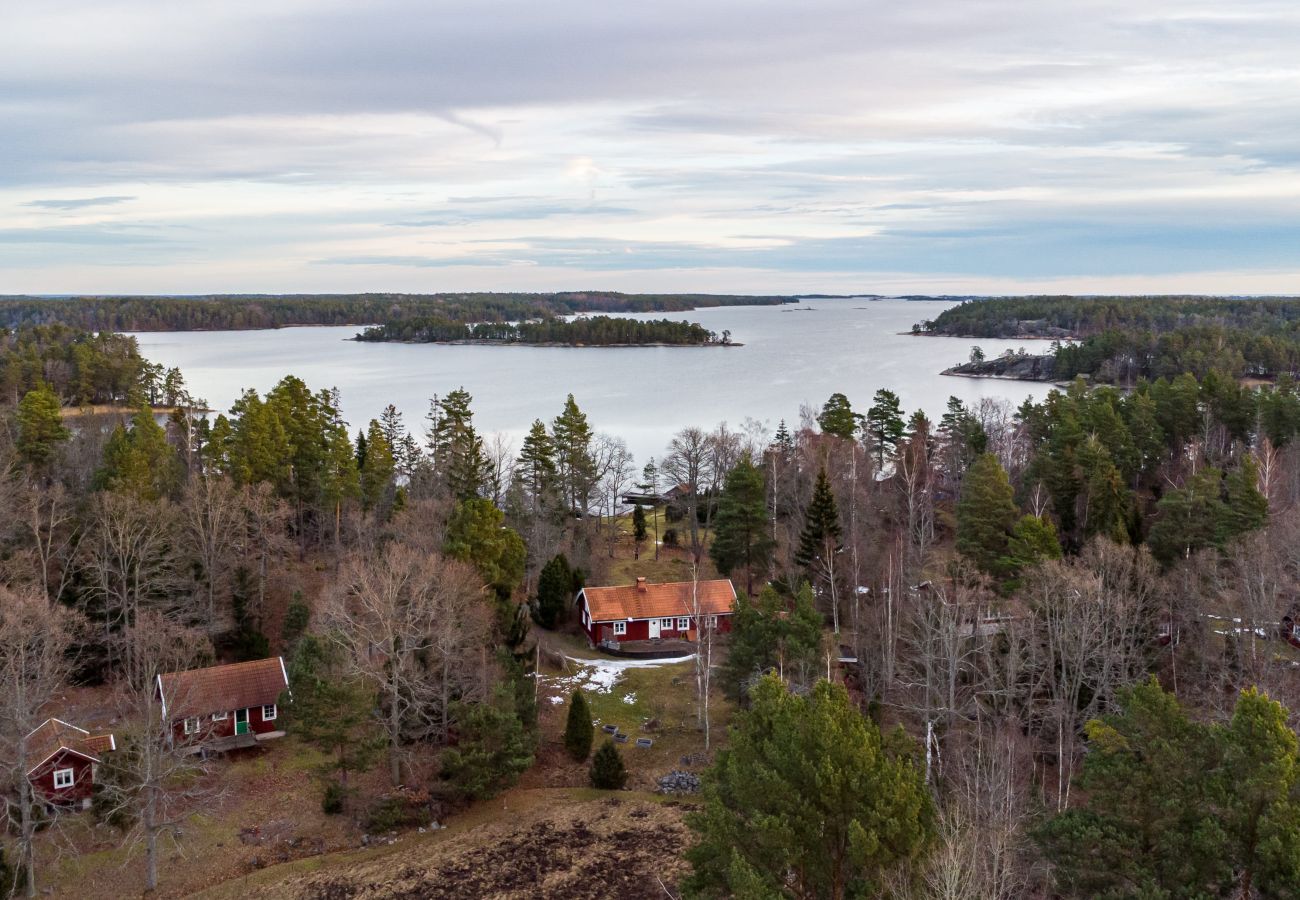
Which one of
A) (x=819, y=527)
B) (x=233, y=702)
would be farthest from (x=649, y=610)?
(x=233, y=702)

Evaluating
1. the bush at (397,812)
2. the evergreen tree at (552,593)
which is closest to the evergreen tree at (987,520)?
the evergreen tree at (552,593)

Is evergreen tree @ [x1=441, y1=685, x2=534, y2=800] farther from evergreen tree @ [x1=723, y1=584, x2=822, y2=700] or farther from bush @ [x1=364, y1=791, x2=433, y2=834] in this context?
evergreen tree @ [x1=723, y1=584, x2=822, y2=700]

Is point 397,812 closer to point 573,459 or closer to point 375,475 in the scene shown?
point 375,475

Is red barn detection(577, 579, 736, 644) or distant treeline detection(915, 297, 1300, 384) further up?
distant treeline detection(915, 297, 1300, 384)

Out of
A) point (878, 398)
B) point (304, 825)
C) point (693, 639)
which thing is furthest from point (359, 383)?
point (304, 825)

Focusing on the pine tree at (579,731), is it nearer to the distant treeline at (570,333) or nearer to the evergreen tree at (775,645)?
the evergreen tree at (775,645)

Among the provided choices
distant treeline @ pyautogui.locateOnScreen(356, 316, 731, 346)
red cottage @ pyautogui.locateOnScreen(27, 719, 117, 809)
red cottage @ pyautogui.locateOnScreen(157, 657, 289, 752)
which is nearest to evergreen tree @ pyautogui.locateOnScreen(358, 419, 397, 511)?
red cottage @ pyautogui.locateOnScreen(157, 657, 289, 752)

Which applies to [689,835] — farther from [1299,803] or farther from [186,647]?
[186,647]
